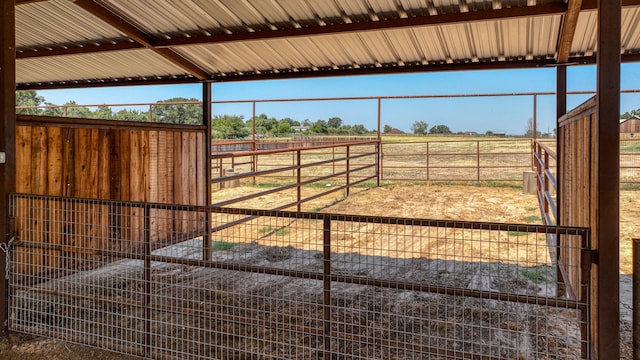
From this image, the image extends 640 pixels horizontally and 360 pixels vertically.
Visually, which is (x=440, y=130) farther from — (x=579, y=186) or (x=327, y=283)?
(x=327, y=283)

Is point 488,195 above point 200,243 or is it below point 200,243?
above

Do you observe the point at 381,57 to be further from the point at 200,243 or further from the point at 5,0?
the point at 200,243

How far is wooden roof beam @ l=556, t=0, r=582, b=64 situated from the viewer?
2533mm

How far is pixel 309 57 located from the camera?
393cm

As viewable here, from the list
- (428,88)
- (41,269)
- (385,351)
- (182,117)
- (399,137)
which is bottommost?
(385,351)

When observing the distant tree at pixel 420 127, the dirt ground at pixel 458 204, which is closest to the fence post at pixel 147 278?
the dirt ground at pixel 458 204

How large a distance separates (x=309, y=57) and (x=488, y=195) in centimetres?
490

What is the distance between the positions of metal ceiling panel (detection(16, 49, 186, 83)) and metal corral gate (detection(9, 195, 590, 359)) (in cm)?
142

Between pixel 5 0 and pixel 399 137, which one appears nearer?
pixel 5 0

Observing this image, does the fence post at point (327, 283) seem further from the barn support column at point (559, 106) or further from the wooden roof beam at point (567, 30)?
the barn support column at point (559, 106)

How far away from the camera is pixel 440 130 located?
11.8m

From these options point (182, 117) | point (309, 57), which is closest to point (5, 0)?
point (309, 57)

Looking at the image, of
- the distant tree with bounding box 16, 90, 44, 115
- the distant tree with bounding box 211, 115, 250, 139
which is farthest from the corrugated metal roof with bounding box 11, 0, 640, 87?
the distant tree with bounding box 16, 90, 44, 115

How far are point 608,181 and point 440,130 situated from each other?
10.4 meters
